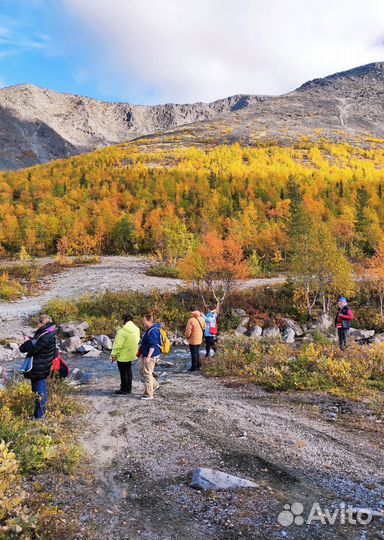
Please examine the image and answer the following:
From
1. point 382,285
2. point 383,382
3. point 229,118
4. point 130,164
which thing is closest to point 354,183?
point 130,164

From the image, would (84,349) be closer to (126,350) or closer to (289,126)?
(126,350)

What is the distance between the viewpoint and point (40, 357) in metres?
8.04

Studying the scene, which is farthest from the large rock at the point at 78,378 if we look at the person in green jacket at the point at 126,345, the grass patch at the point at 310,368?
the grass patch at the point at 310,368

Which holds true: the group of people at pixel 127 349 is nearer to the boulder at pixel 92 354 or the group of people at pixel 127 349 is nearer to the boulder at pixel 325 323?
the boulder at pixel 92 354

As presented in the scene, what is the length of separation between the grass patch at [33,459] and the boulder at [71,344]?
8916mm

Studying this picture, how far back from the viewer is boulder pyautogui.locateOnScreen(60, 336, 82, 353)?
733 inches

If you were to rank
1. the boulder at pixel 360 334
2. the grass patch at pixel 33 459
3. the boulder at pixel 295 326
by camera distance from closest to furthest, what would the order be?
the grass patch at pixel 33 459 → the boulder at pixel 360 334 → the boulder at pixel 295 326

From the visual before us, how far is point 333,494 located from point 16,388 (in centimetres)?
685

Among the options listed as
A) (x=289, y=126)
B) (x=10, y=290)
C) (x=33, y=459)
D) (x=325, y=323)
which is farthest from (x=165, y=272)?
(x=289, y=126)

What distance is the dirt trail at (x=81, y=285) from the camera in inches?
896

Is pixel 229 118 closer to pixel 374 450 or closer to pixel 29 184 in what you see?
pixel 29 184

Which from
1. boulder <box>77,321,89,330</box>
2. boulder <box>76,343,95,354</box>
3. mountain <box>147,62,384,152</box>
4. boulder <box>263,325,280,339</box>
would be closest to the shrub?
boulder <box>77,321,89,330</box>

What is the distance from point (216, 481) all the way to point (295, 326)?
19321mm

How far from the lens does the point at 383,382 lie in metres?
10.8
